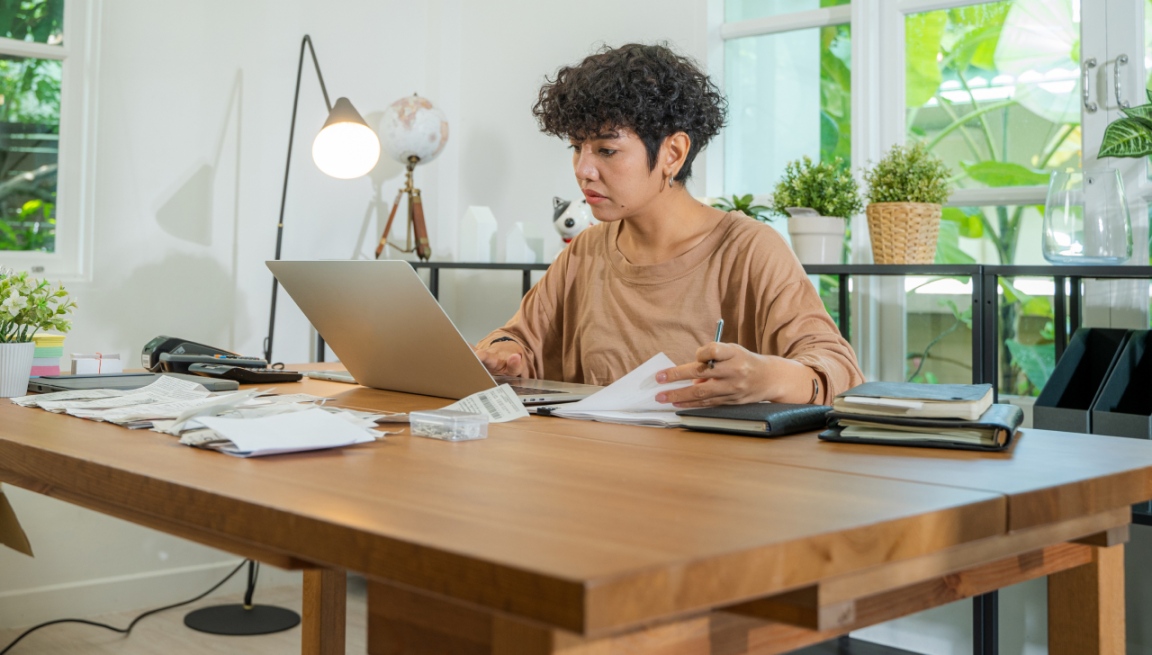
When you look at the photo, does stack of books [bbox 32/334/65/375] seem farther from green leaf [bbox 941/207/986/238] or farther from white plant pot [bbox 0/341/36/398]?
green leaf [bbox 941/207/986/238]

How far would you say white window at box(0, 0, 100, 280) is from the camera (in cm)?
290

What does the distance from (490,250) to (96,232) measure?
1165mm

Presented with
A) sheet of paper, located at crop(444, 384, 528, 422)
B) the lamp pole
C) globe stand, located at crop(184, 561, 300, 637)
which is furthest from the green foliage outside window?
sheet of paper, located at crop(444, 384, 528, 422)

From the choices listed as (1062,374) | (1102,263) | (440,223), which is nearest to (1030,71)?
(1102,263)

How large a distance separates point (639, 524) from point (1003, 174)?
7.96 ft

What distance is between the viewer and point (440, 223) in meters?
3.73

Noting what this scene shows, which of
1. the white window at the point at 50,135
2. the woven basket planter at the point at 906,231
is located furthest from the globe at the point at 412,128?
the woven basket planter at the point at 906,231

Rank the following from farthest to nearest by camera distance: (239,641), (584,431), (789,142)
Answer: (789,142)
(239,641)
(584,431)

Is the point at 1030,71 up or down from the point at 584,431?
up

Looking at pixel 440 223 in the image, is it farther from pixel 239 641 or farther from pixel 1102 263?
pixel 1102 263

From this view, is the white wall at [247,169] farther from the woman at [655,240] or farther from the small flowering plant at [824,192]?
the woman at [655,240]

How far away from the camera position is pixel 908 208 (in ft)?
8.25

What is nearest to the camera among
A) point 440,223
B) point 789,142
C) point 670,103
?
point 670,103

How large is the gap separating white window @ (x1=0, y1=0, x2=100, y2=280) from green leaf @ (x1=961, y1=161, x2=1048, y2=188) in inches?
95.1
